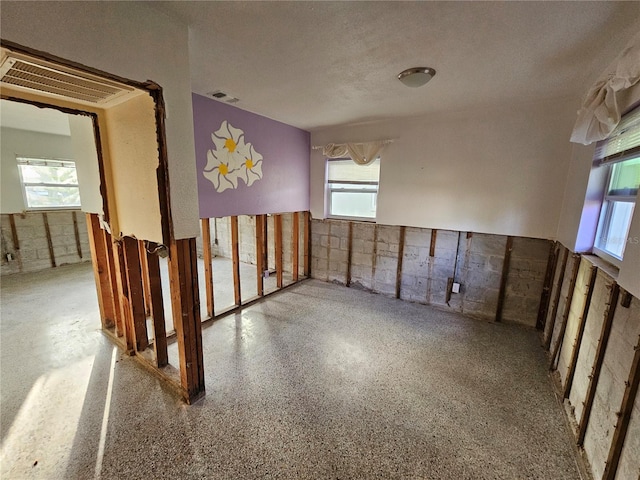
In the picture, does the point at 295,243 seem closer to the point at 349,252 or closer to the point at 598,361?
the point at 349,252

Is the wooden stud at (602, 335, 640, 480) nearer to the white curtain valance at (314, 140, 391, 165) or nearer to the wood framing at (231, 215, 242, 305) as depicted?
the white curtain valance at (314, 140, 391, 165)

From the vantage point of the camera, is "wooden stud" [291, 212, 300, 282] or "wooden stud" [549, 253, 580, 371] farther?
"wooden stud" [291, 212, 300, 282]

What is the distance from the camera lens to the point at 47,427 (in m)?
1.69

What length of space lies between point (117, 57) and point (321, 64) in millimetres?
1269

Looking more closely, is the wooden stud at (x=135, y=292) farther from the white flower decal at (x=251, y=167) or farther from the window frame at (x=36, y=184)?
the window frame at (x=36, y=184)

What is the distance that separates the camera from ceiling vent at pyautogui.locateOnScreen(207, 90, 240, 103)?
2.52m

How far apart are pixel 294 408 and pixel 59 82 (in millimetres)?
2515

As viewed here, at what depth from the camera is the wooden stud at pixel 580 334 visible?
1.76 meters

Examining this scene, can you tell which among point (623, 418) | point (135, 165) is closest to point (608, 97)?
point (623, 418)

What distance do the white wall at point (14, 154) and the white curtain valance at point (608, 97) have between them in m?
7.43

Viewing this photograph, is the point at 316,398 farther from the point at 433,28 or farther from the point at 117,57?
the point at 433,28

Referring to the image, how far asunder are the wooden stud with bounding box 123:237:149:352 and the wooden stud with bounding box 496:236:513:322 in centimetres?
397

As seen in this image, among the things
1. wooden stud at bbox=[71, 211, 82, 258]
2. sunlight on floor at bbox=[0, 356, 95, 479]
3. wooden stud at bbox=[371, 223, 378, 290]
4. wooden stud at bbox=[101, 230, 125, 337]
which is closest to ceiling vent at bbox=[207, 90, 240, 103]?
wooden stud at bbox=[101, 230, 125, 337]

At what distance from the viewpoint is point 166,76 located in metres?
1.46
